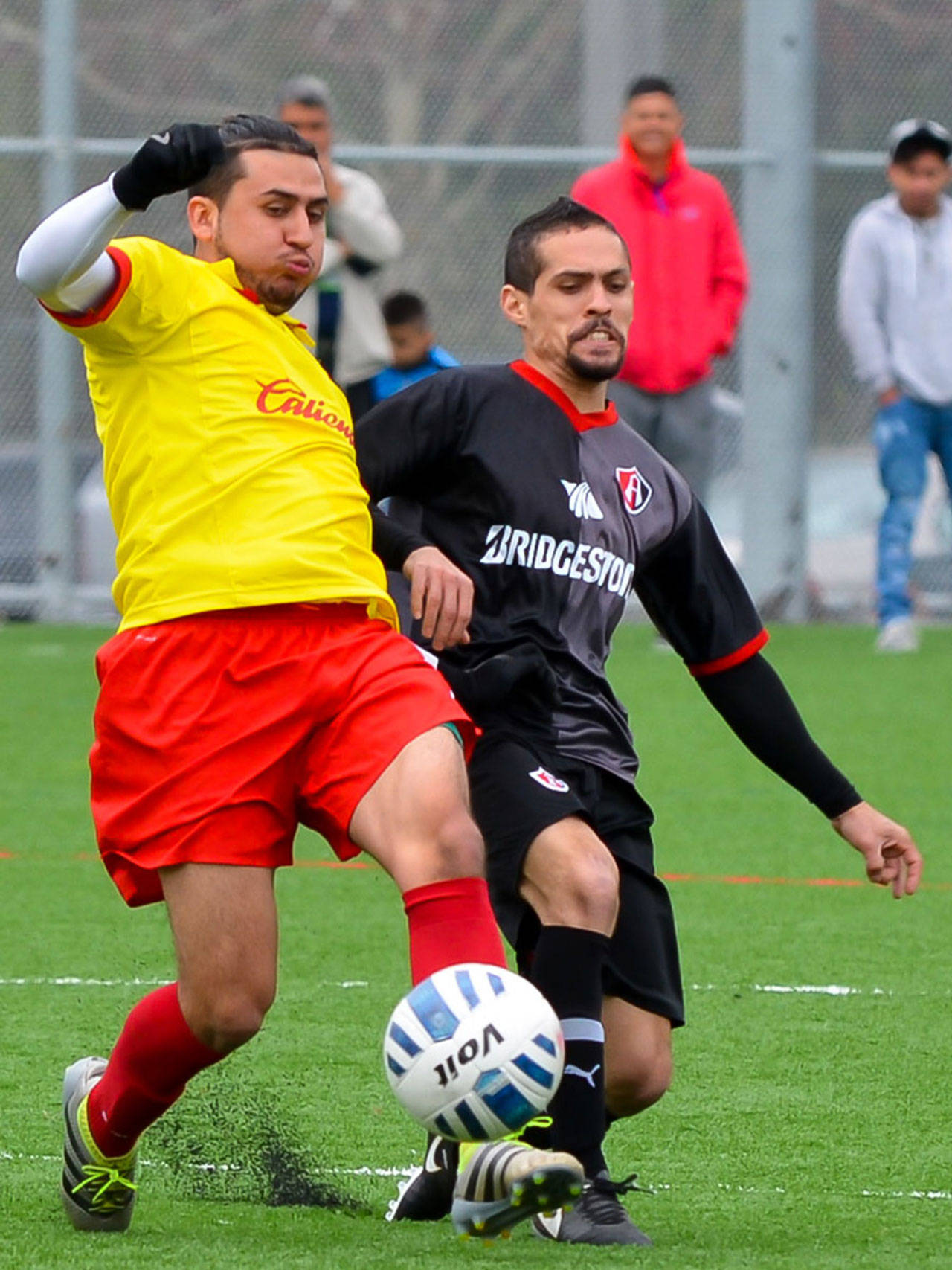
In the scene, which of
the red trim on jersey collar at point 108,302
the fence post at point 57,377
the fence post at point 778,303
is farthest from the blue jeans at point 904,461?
the red trim on jersey collar at point 108,302

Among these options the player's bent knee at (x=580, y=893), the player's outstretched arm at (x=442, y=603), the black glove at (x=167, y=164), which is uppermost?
the black glove at (x=167, y=164)

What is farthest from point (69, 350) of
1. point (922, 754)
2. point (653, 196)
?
point (922, 754)

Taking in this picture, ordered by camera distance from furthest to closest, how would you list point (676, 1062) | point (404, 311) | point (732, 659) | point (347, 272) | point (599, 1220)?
point (404, 311) < point (347, 272) < point (676, 1062) < point (732, 659) < point (599, 1220)

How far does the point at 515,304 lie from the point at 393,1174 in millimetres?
1539

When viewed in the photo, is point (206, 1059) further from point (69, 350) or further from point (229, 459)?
point (69, 350)

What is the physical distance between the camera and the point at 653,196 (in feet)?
36.5

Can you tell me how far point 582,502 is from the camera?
429 cm

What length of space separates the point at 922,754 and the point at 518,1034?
578cm

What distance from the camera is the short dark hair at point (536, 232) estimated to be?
174 inches

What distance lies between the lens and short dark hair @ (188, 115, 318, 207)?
13.4 ft

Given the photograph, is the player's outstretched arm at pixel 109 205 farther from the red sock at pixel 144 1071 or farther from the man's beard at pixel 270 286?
the red sock at pixel 144 1071

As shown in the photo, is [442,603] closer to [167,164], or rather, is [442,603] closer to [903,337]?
[167,164]

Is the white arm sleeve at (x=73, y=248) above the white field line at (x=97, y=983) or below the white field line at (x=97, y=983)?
above

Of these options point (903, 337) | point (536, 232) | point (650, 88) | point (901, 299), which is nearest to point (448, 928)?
point (536, 232)
